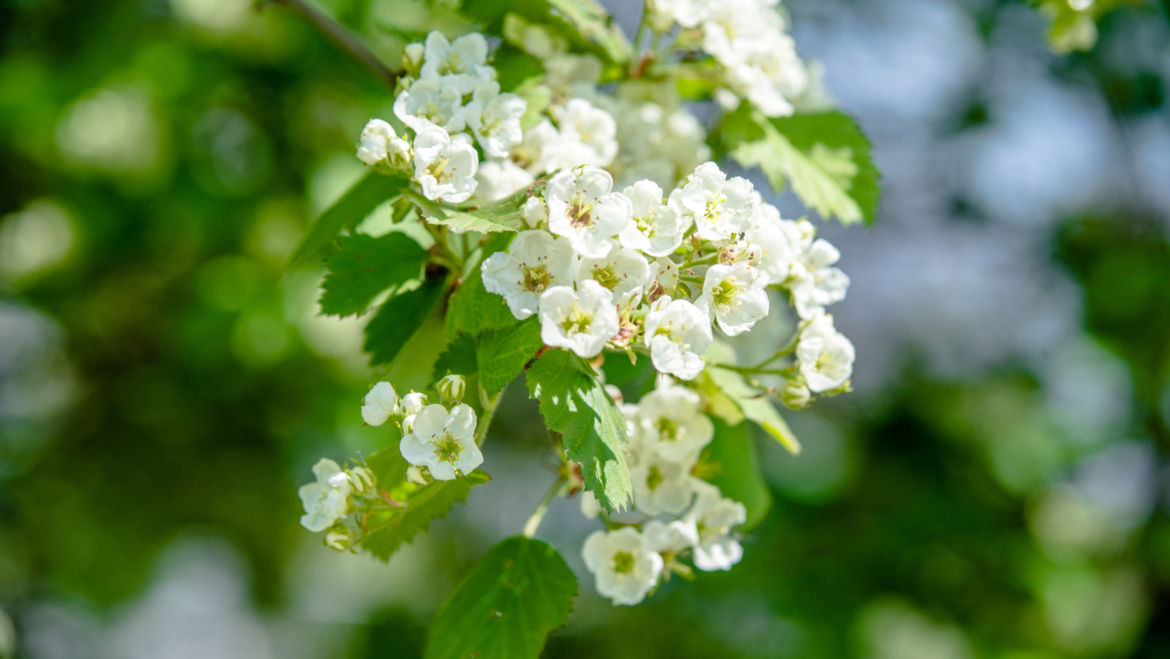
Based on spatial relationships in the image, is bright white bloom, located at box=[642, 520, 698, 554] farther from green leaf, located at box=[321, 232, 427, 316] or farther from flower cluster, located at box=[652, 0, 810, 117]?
flower cluster, located at box=[652, 0, 810, 117]

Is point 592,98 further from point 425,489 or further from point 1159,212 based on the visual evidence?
point 1159,212

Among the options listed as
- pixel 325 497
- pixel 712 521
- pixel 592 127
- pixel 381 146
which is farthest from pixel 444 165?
pixel 712 521

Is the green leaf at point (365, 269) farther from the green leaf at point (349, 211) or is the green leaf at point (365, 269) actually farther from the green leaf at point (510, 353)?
the green leaf at point (510, 353)

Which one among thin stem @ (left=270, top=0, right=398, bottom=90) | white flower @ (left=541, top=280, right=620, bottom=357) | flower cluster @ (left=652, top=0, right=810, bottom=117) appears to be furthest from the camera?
thin stem @ (left=270, top=0, right=398, bottom=90)

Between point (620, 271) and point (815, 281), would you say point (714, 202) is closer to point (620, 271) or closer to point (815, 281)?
point (620, 271)

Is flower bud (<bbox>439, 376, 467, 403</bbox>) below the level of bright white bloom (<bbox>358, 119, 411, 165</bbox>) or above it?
below

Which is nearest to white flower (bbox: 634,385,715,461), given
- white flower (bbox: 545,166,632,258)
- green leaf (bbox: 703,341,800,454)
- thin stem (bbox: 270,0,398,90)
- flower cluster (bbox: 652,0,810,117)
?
green leaf (bbox: 703,341,800,454)
